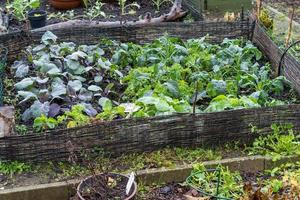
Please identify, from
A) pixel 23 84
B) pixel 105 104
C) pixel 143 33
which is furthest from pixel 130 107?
pixel 143 33

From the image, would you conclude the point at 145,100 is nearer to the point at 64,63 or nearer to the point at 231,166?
the point at 231,166

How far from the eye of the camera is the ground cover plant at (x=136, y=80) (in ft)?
15.1

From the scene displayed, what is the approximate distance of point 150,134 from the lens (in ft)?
13.9

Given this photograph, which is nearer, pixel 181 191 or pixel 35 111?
pixel 181 191

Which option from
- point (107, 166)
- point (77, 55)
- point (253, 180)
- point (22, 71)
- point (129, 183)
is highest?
point (77, 55)

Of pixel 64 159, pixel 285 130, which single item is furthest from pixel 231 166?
pixel 64 159

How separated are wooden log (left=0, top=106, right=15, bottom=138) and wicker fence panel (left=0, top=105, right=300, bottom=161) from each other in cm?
19

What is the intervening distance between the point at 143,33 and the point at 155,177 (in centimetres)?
268

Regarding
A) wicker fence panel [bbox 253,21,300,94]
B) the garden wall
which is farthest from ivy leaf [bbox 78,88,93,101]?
wicker fence panel [bbox 253,21,300,94]

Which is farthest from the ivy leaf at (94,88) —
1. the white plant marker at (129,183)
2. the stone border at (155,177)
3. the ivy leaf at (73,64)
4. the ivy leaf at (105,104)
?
the white plant marker at (129,183)

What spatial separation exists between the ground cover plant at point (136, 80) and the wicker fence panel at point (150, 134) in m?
0.19

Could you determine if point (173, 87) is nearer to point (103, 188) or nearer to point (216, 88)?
point (216, 88)

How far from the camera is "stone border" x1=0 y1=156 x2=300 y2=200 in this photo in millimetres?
3889

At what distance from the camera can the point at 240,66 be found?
558cm
